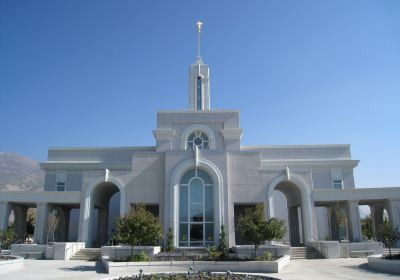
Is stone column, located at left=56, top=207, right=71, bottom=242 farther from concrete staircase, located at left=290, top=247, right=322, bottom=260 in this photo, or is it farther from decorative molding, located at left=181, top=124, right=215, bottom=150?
concrete staircase, located at left=290, top=247, right=322, bottom=260

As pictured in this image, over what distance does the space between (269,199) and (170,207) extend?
25.5 ft

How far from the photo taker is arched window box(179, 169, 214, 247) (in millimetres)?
26672

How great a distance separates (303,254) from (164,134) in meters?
17.4

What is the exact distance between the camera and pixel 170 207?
26891mm

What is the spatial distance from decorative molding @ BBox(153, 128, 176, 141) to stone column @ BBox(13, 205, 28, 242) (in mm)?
14632

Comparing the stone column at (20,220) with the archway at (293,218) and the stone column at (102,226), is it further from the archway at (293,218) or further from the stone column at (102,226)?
the archway at (293,218)

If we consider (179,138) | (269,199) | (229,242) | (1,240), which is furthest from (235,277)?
(179,138)

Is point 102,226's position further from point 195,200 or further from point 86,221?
point 195,200

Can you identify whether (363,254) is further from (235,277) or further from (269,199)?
(235,277)

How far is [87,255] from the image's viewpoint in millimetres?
25344

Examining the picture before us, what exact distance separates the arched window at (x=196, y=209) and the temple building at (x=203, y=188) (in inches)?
2.9

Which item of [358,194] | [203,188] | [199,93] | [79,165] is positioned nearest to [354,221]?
[358,194]

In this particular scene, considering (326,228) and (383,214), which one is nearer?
(383,214)

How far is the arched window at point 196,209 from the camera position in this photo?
87.5 feet
